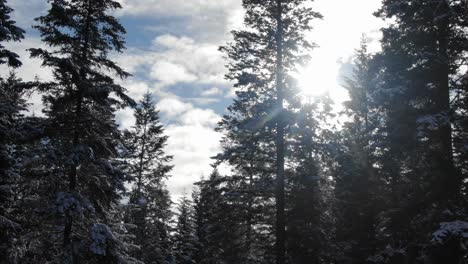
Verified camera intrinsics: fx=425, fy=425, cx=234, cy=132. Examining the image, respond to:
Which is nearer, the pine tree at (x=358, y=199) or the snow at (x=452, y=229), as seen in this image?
the snow at (x=452, y=229)

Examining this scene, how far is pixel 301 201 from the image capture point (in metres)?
25.5

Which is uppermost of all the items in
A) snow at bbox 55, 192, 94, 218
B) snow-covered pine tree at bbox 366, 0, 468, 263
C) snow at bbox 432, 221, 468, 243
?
snow-covered pine tree at bbox 366, 0, 468, 263

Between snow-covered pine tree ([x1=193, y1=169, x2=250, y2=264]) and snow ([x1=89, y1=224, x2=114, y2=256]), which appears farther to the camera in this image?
snow-covered pine tree ([x1=193, y1=169, x2=250, y2=264])

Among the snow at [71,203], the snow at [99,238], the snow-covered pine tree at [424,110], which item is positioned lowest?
the snow at [99,238]

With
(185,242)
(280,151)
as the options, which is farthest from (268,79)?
(185,242)

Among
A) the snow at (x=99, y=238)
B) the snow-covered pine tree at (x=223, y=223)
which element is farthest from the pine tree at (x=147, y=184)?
the snow at (x=99, y=238)

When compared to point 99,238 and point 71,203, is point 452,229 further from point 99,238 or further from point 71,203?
point 71,203

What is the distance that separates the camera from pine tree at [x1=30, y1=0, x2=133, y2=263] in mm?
15047

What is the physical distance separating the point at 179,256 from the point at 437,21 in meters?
45.4

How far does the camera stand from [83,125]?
52.5 feet

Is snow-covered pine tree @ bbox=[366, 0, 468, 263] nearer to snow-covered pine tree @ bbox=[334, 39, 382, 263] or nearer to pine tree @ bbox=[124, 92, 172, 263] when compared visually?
snow-covered pine tree @ bbox=[334, 39, 382, 263]

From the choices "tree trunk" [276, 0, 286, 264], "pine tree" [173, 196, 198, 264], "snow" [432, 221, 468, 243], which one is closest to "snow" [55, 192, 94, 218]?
"tree trunk" [276, 0, 286, 264]

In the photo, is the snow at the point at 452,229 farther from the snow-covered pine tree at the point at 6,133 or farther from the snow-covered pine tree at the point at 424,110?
the snow-covered pine tree at the point at 6,133

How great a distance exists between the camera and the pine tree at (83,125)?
15.0m
